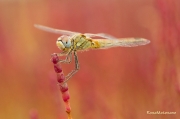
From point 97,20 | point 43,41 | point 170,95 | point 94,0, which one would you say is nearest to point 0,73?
point 43,41

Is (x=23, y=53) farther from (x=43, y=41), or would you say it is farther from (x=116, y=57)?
(x=116, y=57)

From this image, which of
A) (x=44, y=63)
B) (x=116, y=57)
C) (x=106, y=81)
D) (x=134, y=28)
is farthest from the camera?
(x=134, y=28)

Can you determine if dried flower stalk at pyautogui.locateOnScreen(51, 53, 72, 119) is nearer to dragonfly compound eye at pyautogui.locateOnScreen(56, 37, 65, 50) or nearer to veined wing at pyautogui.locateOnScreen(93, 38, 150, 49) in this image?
dragonfly compound eye at pyautogui.locateOnScreen(56, 37, 65, 50)

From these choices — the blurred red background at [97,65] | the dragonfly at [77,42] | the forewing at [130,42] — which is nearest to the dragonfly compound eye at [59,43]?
the dragonfly at [77,42]

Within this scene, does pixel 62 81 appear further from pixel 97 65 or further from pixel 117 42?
pixel 97 65

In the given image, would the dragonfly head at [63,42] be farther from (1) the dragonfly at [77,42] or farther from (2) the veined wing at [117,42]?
(2) the veined wing at [117,42]

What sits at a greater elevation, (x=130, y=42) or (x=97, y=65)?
(x=130, y=42)

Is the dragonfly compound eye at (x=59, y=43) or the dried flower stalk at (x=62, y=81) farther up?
the dragonfly compound eye at (x=59, y=43)

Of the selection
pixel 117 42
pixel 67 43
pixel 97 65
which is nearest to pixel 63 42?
pixel 67 43
